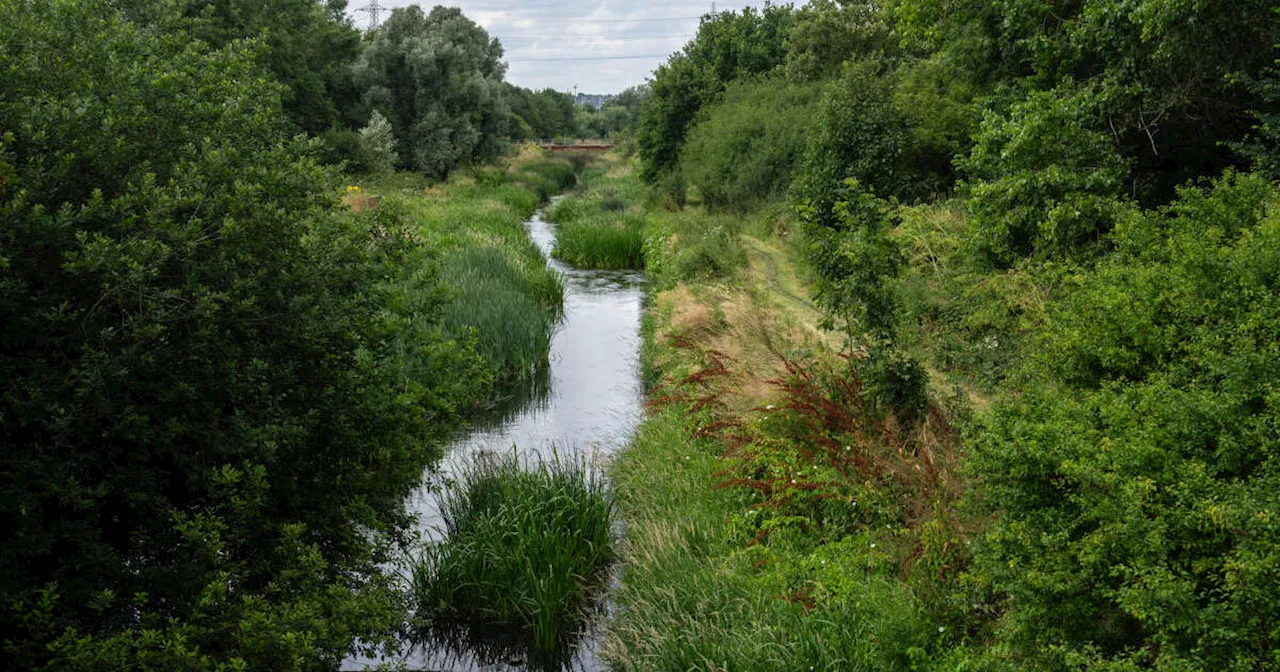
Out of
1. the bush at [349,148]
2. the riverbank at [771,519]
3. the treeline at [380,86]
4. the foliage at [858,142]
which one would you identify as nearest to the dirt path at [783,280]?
the foliage at [858,142]

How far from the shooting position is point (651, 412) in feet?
35.5

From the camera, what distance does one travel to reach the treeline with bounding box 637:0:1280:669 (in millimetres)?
3924

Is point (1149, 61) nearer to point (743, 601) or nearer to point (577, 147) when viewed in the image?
point (743, 601)

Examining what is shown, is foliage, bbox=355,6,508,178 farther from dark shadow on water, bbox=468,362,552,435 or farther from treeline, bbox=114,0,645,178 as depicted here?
dark shadow on water, bbox=468,362,552,435

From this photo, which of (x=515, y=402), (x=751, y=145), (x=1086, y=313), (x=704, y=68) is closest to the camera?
(x=1086, y=313)

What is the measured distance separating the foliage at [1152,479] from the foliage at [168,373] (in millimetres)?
3639

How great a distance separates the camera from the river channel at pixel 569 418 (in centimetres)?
661

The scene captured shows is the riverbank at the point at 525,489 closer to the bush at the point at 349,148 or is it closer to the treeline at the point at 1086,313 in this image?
the treeline at the point at 1086,313

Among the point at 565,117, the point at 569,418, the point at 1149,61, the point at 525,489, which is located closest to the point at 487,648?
the point at 525,489

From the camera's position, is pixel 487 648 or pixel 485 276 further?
pixel 485 276

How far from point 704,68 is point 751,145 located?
11.9m

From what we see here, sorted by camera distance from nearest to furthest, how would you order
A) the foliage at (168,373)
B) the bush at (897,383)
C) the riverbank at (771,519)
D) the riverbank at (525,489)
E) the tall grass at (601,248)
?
1. the foliage at (168,373)
2. the riverbank at (771,519)
3. the riverbank at (525,489)
4. the bush at (897,383)
5. the tall grass at (601,248)

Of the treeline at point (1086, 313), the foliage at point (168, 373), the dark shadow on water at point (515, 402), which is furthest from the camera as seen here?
the dark shadow on water at point (515, 402)

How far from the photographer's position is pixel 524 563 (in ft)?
22.2
